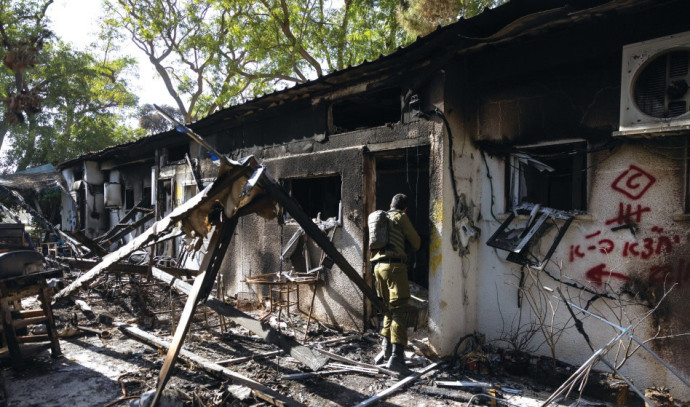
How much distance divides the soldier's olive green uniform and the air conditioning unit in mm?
2744

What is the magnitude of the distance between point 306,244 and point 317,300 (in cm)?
107

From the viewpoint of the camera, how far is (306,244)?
768cm

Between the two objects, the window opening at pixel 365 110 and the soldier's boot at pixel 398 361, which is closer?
the soldier's boot at pixel 398 361

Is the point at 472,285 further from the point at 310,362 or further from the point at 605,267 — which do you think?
the point at 310,362

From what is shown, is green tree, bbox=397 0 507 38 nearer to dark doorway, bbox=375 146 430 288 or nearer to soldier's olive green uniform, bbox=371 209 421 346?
dark doorway, bbox=375 146 430 288

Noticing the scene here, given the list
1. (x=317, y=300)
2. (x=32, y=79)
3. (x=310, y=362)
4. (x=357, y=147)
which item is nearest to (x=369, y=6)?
(x=357, y=147)

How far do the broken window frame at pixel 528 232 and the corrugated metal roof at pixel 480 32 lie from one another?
2253 mm

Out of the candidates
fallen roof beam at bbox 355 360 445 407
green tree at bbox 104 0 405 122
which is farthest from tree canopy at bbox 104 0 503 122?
fallen roof beam at bbox 355 360 445 407

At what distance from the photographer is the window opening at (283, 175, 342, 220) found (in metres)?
8.74

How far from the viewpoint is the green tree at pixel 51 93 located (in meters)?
22.0

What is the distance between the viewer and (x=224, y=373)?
460 cm

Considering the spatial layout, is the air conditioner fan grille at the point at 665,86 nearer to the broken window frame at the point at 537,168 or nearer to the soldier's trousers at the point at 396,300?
the broken window frame at the point at 537,168

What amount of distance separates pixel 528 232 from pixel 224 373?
4111 mm

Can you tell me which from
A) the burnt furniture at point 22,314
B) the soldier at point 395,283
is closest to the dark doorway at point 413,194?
the soldier at point 395,283
